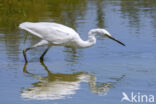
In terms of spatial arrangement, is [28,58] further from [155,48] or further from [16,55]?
[155,48]

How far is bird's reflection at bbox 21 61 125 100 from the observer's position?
8132 mm

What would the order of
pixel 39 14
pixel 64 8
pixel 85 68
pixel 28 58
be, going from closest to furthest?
pixel 85 68
pixel 28 58
pixel 39 14
pixel 64 8

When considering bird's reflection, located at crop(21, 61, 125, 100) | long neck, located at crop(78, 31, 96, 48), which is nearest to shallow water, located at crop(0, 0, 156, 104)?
bird's reflection, located at crop(21, 61, 125, 100)

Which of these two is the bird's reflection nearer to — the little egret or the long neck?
the little egret

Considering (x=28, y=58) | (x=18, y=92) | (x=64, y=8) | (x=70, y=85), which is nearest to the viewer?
(x=18, y=92)

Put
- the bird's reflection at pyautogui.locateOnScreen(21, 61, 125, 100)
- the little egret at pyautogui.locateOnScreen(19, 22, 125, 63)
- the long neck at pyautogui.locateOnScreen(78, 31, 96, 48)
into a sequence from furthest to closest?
the long neck at pyautogui.locateOnScreen(78, 31, 96, 48) → the little egret at pyautogui.locateOnScreen(19, 22, 125, 63) → the bird's reflection at pyautogui.locateOnScreen(21, 61, 125, 100)

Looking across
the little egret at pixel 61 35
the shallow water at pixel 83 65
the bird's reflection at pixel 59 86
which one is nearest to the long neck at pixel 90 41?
the little egret at pixel 61 35

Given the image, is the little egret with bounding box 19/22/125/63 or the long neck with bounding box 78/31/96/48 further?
the long neck with bounding box 78/31/96/48

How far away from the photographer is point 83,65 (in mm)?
10273

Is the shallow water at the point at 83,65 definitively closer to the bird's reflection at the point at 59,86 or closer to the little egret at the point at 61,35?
the bird's reflection at the point at 59,86

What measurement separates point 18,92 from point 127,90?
1.66m

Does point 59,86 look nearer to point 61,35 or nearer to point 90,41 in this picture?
point 61,35

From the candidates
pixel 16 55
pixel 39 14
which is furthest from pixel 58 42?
pixel 39 14

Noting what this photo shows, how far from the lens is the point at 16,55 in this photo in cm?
1120
